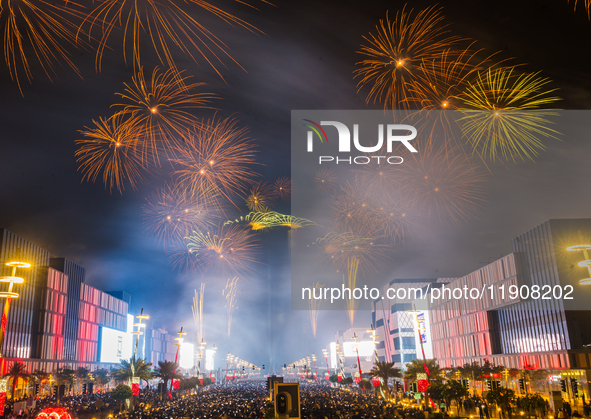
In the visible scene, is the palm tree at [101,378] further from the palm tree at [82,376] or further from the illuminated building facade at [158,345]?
the illuminated building facade at [158,345]

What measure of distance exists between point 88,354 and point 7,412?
2334 inches

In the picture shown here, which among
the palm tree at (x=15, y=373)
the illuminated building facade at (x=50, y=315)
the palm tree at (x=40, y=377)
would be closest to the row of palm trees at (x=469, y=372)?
the palm tree at (x=15, y=373)

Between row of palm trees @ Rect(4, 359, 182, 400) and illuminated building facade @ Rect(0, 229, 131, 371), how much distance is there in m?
2.85

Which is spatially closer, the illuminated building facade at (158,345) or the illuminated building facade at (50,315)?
the illuminated building facade at (50,315)

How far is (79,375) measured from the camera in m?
72.5

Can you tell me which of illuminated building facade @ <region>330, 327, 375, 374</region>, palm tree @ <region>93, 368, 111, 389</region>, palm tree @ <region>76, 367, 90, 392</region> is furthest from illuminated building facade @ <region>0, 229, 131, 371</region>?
illuminated building facade @ <region>330, 327, 375, 374</region>

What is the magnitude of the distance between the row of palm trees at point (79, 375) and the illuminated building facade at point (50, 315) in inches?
112

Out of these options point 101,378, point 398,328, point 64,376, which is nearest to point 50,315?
point 64,376

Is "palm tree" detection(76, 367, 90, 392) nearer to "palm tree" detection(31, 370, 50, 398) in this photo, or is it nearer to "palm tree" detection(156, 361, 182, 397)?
"palm tree" detection(31, 370, 50, 398)

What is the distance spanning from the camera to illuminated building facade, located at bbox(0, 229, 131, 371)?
62000 mm

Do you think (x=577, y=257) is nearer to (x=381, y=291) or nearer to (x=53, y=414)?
(x=53, y=414)

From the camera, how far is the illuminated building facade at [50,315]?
203 feet

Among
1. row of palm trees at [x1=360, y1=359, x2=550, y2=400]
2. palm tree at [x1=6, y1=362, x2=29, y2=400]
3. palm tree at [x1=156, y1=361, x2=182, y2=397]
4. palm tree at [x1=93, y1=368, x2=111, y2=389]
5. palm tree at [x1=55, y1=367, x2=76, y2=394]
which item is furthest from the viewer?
palm tree at [x1=93, y1=368, x2=111, y2=389]

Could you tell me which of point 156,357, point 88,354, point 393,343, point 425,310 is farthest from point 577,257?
point 156,357
